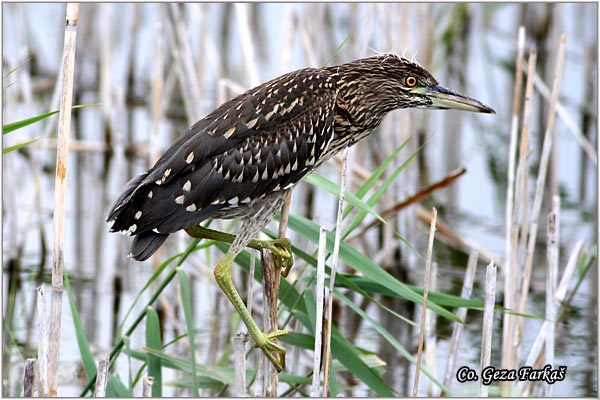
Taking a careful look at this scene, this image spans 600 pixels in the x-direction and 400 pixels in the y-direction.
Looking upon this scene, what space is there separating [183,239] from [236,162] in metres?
2.57

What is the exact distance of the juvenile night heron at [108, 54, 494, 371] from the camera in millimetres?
3881

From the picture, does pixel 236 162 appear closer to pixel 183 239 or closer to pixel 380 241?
pixel 183 239

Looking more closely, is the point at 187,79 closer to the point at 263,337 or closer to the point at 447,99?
the point at 447,99

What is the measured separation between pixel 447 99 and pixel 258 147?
0.89 m

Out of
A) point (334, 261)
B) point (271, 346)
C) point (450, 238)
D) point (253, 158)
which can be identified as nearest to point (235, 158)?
point (253, 158)

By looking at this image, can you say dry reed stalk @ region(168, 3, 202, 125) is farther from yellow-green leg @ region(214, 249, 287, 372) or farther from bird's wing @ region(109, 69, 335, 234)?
yellow-green leg @ region(214, 249, 287, 372)

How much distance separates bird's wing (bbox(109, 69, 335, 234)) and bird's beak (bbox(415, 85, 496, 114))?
1.55ft

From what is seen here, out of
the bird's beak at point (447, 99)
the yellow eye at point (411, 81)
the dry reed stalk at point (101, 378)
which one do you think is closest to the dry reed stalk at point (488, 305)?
the bird's beak at point (447, 99)

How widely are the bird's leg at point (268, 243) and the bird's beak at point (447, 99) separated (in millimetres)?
977

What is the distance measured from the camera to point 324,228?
10.8ft

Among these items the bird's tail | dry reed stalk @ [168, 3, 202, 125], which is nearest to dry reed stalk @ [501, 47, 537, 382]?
the bird's tail

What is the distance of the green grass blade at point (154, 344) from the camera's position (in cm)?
375

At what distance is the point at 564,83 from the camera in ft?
32.2

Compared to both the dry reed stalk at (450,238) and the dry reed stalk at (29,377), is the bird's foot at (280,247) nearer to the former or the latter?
the dry reed stalk at (29,377)
